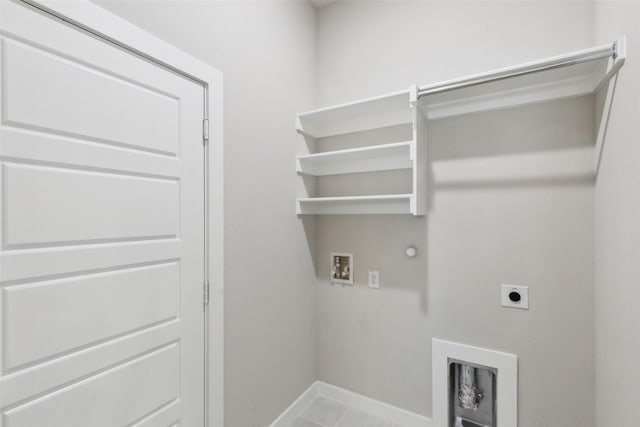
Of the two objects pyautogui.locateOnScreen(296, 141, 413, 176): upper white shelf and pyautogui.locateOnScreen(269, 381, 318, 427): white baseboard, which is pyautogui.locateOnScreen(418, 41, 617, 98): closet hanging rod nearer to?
pyautogui.locateOnScreen(296, 141, 413, 176): upper white shelf

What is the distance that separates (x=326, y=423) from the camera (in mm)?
1894

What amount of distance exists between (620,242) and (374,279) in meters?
1.22

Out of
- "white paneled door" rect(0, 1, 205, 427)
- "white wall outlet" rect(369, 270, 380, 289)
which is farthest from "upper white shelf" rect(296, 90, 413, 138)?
"white wall outlet" rect(369, 270, 380, 289)

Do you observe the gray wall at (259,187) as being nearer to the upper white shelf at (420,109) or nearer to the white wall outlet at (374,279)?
the upper white shelf at (420,109)

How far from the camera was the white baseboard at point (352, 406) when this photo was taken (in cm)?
182

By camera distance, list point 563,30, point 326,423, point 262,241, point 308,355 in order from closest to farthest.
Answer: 1. point 563,30
2. point 262,241
3. point 326,423
4. point 308,355

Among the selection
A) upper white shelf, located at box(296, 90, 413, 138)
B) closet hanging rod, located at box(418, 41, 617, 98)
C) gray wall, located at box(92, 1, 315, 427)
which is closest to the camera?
closet hanging rod, located at box(418, 41, 617, 98)

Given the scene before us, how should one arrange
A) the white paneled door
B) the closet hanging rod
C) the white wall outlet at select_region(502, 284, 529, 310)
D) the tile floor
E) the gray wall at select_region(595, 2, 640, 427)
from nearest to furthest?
the white paneled door
the gray wall at select_region(595, 2, 640, 427)
the closet hanging rod
the white wall outlet at select_region(502, 284, 529, 310)
the tile floor

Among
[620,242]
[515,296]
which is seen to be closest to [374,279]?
[515,296]

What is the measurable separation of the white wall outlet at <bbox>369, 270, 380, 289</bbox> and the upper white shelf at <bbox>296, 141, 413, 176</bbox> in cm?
70

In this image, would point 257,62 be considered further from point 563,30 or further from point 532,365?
point 532,365

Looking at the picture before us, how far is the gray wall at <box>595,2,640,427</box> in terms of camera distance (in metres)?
0.97

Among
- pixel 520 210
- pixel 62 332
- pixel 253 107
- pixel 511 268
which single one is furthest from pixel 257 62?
pixel 511 268

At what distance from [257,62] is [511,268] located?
183 centimetres
